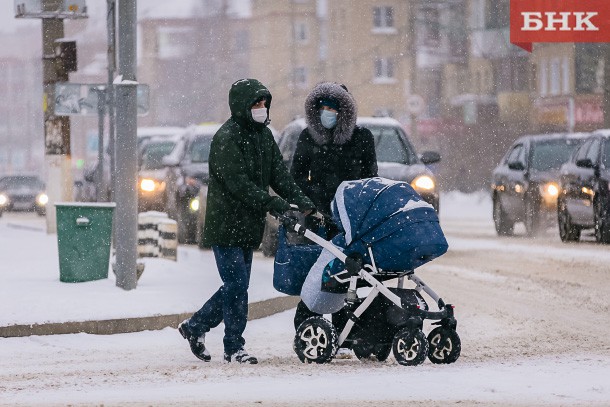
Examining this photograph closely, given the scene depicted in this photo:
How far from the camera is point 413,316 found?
976 cm

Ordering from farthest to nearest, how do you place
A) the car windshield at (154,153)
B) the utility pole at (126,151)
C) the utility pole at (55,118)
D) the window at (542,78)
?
the window at (542,78) → the car windshield at (154,153) → the utility pole at (55,118) → the utility pole at (126,151)

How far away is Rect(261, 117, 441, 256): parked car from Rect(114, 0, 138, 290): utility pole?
5.02m

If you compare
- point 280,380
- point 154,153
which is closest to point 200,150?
point 154,153

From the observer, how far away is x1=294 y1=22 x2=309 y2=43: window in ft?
326

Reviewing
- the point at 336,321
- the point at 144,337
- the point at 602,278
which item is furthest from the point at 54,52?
the point at 336,321

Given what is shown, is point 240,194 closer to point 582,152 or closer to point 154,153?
point 582,152

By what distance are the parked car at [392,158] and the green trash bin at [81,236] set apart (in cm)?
485

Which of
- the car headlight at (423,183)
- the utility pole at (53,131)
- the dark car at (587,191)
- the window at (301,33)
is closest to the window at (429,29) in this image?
the window at (301,33)

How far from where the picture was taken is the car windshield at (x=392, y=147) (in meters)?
19.8

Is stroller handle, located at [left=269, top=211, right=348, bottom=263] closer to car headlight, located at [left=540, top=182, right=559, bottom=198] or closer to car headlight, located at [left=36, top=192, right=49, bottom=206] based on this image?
car headlight, located at [left=540, top=182, right=559, bottom=198]

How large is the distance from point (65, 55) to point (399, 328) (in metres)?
17.1

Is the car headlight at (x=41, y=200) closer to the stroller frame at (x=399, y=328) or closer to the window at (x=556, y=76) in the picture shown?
the window at (x=556, y=76)

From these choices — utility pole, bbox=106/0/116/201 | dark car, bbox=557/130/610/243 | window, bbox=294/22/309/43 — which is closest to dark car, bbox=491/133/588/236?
dark car, bbox=557/130/610/243

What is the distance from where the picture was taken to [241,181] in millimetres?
9812
